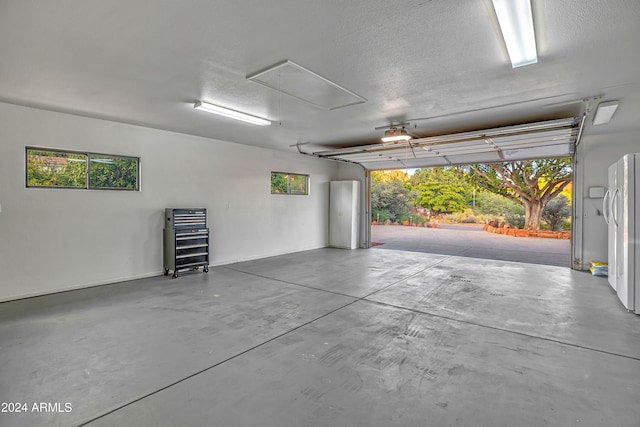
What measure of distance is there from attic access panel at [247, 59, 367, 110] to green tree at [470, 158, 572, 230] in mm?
11575

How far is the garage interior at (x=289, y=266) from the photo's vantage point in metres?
2.14

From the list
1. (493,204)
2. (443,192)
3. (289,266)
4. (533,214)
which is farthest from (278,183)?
(493,204)

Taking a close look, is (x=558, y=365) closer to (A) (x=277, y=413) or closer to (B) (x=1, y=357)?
(A) (x=277, y=413)

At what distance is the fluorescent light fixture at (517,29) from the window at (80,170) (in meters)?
5.74

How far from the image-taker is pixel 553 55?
2.77 metres

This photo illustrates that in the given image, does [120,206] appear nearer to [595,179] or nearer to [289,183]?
[289,183]

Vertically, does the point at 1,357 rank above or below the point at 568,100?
below

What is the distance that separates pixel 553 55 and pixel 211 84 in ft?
11.5

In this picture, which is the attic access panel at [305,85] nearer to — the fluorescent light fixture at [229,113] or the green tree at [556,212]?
the fluorescent light fixture at [229,113]

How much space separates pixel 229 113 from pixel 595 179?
7174mm

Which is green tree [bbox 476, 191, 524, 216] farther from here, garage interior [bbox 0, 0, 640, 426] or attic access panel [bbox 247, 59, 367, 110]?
attic access panel [bbox 247, 59, 367, 110]

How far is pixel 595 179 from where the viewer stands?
615 centimetres

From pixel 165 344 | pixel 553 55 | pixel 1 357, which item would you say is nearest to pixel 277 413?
pixel 165 344

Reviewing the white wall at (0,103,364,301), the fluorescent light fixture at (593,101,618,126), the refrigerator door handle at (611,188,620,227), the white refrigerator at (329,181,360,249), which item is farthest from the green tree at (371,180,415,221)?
the refrigerator door handle at (611,188,620,227)
